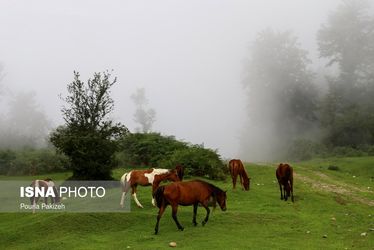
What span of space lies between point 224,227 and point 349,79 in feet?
156

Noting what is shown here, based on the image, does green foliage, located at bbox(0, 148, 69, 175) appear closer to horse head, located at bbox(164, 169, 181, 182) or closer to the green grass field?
the green grass field

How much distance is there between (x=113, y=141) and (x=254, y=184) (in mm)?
9598

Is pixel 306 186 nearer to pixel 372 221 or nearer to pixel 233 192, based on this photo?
pixel 233 192

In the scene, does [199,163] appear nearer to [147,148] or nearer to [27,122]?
[147,148]

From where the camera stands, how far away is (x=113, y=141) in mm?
28766

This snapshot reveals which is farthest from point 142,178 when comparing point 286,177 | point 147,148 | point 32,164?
point 32,164

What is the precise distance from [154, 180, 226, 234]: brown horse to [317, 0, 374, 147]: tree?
4023cm

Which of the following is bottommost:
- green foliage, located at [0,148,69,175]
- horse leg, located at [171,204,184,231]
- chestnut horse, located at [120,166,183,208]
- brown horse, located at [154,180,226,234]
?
horse leg, located at [171,204,184,231]

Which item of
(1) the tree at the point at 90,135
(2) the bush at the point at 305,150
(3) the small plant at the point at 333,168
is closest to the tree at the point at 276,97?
(2) the bush at the point at 305,150

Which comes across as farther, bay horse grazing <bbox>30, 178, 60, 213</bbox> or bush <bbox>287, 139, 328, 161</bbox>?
bush <bbox>287, 139, 328, 161</bbox>

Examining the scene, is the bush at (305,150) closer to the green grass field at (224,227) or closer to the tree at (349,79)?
the tree at (349,79)

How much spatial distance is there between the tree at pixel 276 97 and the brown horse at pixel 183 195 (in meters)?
46.8

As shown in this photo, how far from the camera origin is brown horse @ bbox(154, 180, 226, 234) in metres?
15.6

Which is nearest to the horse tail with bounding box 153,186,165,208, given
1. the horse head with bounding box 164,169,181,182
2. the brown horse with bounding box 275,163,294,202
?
the horse head with bounding box 164,169,181,182
